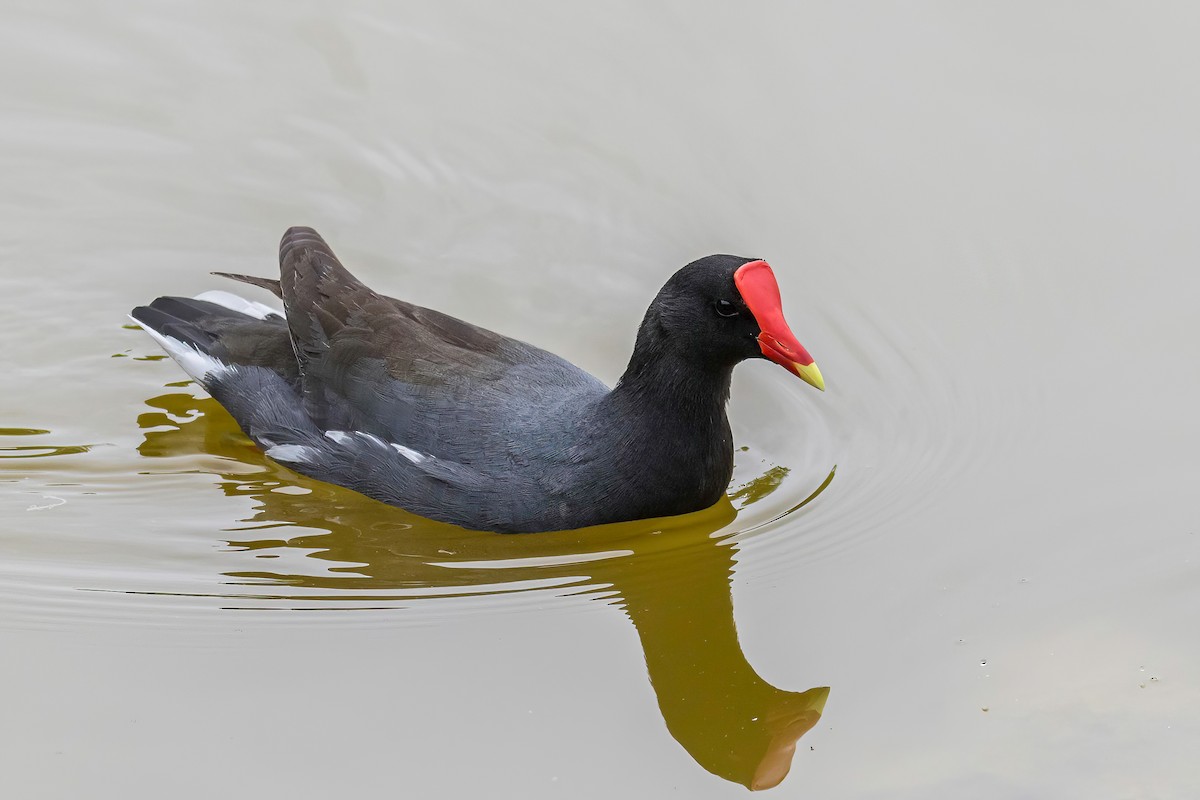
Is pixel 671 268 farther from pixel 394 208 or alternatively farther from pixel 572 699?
pixel 572 699

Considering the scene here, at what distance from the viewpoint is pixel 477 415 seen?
574 cm

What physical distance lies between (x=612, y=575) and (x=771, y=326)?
109 centimetres

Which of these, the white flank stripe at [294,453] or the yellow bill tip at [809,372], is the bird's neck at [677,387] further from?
the white flank stripe at [294,453]

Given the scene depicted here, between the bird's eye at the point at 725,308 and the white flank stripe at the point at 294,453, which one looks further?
the white flank stripe at the point at 294,453

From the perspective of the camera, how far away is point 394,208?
304 inches

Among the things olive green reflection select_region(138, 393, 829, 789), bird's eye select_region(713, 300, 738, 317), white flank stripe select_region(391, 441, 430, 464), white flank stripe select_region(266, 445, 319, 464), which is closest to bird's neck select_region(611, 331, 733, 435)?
bird's eye select_region(713, 300, 738, 317)

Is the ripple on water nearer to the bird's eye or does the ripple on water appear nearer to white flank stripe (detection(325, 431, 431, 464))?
white flank stripe (detection(325, 431, 431, 464))

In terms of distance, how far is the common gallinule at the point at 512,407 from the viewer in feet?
18.0

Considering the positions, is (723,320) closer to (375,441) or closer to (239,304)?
(375,441)

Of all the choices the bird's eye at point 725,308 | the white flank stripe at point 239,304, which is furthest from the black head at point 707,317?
the white flank stripe at point 239,304

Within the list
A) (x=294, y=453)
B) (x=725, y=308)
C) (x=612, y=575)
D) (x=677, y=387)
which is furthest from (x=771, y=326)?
(x=294, y=453)

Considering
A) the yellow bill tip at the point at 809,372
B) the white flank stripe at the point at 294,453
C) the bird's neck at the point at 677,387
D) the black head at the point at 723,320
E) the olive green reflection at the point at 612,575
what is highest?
the black head at the point at 723,320

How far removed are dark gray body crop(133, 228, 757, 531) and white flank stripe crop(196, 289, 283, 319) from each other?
0.41m

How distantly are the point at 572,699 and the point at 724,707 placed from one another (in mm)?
497
